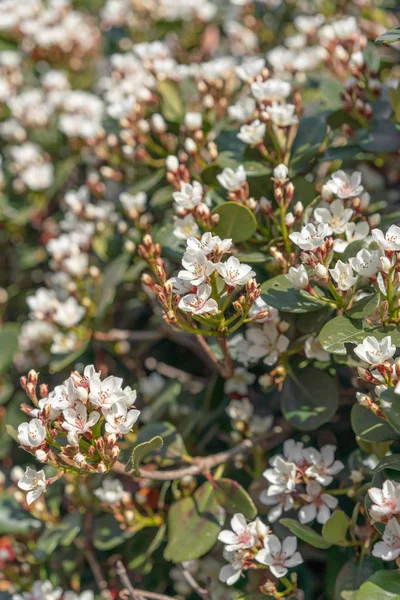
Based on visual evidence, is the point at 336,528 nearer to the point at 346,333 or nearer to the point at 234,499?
the point at 234,499

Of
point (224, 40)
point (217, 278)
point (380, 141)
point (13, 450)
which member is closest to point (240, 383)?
point (217, 278)

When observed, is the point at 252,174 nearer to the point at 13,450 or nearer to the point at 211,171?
the point at 211,171

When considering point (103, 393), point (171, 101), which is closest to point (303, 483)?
point (103, 393)

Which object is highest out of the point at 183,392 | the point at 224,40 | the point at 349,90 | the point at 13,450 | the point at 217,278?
the point at 349,90

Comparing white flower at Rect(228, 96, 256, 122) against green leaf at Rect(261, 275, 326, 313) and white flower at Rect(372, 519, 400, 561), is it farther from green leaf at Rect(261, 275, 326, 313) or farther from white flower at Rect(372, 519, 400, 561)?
white flower at Rect(372, 519, 400, 561)

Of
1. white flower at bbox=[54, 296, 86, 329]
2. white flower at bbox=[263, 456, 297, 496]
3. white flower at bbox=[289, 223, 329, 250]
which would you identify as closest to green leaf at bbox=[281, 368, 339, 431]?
white flower at bbox=[263, 456, 297, 496]

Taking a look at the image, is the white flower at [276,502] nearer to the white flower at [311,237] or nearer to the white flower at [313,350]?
the white flower at [313,350]
